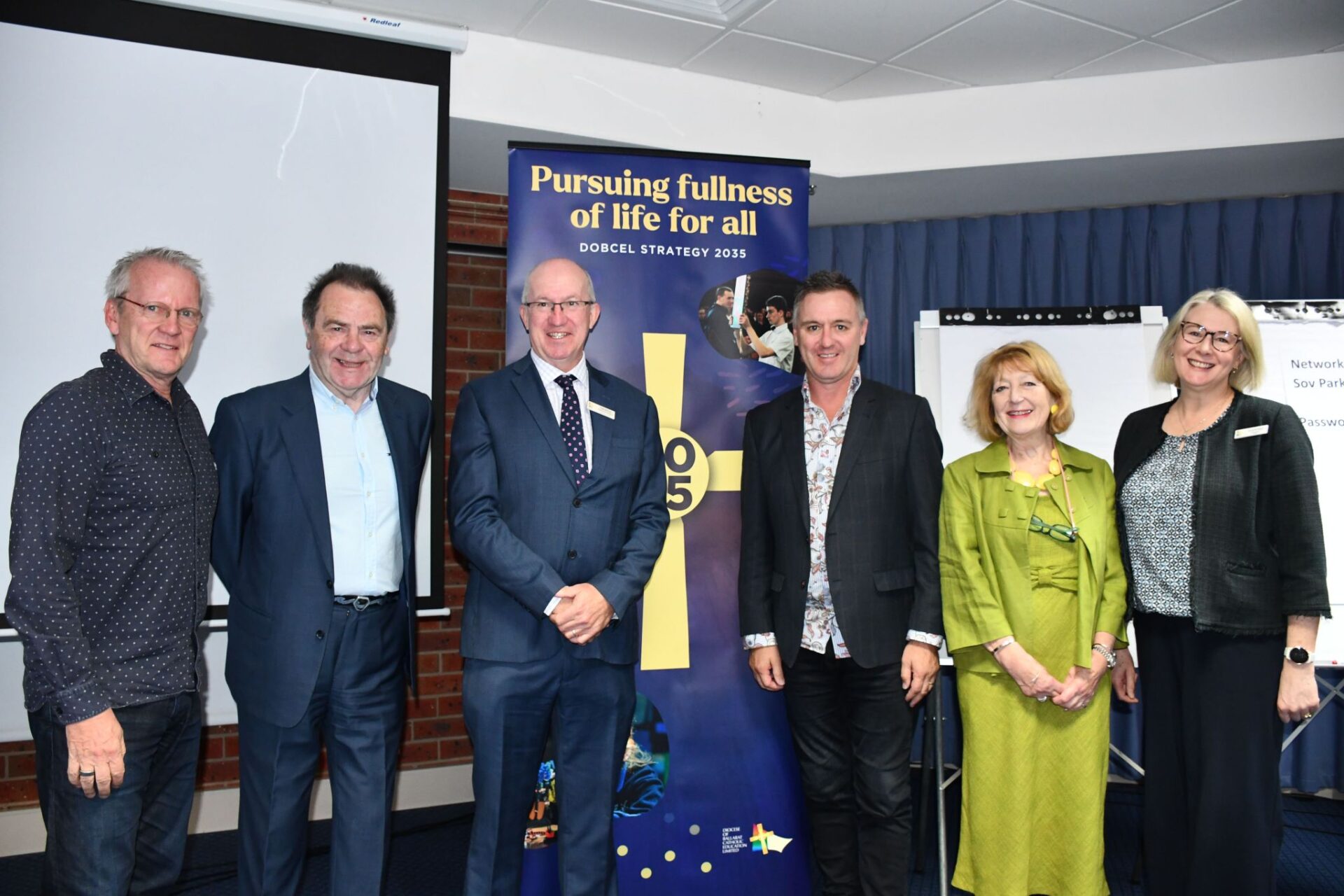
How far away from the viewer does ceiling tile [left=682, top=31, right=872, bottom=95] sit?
11.0 feet

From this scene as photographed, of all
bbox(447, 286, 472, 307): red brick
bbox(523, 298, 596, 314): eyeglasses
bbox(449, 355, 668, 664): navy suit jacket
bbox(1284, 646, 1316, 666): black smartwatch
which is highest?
bbox(447, 286, 472, 307): red brick

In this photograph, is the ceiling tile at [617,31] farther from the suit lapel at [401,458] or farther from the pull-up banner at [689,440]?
the suit lapel at [401,458]

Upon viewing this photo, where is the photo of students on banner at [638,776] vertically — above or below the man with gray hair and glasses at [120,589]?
below

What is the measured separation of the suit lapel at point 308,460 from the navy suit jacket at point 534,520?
11.3 inches

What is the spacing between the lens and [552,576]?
204 cm

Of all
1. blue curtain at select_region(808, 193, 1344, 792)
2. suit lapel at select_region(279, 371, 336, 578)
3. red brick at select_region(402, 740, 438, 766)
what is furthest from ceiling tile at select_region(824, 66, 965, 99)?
red brick at select_region(402, 740, 438, 766)

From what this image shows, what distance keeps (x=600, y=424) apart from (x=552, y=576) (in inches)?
16.5

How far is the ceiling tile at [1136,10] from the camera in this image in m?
2.99

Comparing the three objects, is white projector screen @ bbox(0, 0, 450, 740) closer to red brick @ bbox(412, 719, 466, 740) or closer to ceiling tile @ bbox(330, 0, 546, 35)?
ceiling tile @ bbox(330, 0, 546, 35)

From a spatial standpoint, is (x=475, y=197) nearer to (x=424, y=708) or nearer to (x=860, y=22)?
(x=860, y=22)

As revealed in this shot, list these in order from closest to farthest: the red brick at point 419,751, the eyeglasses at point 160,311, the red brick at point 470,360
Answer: the eyeglasses at point 160,311 → the red brick at point 419,751 → the red brick at point 470,360

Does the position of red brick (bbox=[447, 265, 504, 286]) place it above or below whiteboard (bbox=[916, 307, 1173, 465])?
above

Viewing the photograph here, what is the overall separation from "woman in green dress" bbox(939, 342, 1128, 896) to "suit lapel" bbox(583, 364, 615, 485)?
37.3 inches

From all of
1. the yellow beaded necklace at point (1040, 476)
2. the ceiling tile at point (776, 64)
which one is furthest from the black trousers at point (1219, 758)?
the ceiling tile at point (776, 64)
